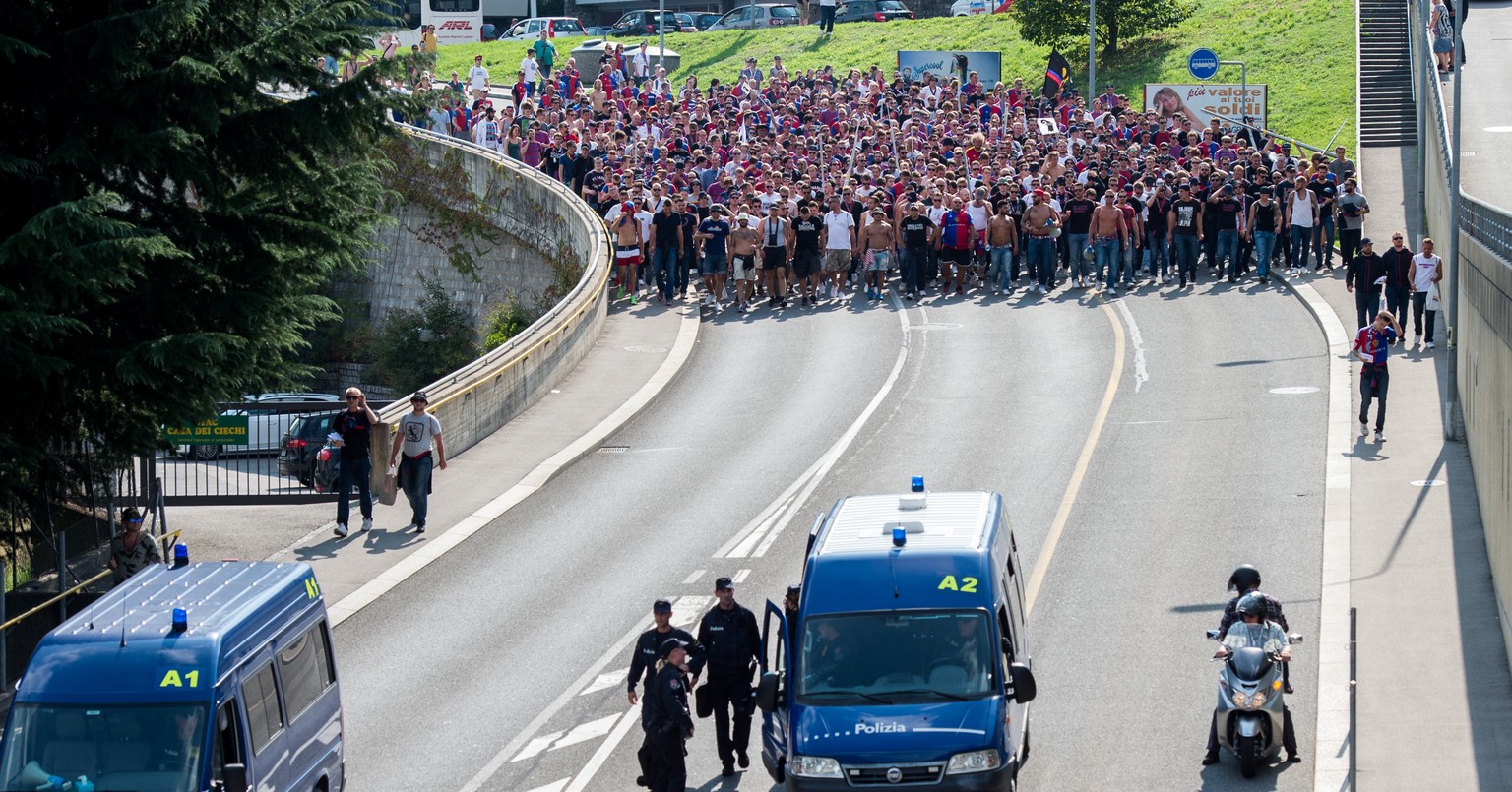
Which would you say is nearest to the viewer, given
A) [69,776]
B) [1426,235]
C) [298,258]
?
[69,776]

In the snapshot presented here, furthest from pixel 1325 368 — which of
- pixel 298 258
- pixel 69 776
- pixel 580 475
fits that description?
pixel 69 776

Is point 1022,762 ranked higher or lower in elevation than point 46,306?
lower

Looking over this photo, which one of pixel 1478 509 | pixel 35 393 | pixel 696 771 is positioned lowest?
pixel 696 771

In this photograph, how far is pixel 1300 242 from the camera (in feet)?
107

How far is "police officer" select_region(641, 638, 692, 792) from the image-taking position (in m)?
13.0

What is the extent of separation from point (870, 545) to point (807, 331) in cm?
1874

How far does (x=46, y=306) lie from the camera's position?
16781 millimetres

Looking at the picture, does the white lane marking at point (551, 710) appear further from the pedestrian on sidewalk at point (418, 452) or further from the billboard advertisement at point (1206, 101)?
the billboard advertisement at point (1206, 101)

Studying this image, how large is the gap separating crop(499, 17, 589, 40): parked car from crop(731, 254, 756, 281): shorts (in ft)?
154

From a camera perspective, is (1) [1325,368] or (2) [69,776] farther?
(1) [1325,368]

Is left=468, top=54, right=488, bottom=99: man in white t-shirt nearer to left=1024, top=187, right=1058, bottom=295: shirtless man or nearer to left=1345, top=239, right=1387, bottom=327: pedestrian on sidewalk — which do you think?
left=1024, top=187, right=1058, bottom=295: shirtless man

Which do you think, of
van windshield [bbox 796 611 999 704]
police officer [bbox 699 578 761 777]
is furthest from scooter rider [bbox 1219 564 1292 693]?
police officer [bbox 699 578 761 777]

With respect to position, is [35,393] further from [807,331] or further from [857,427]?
[807,331]

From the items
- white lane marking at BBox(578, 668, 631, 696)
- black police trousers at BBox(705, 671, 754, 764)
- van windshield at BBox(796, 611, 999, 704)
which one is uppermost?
van windshield at BBox(796, 611, 999, 704)
